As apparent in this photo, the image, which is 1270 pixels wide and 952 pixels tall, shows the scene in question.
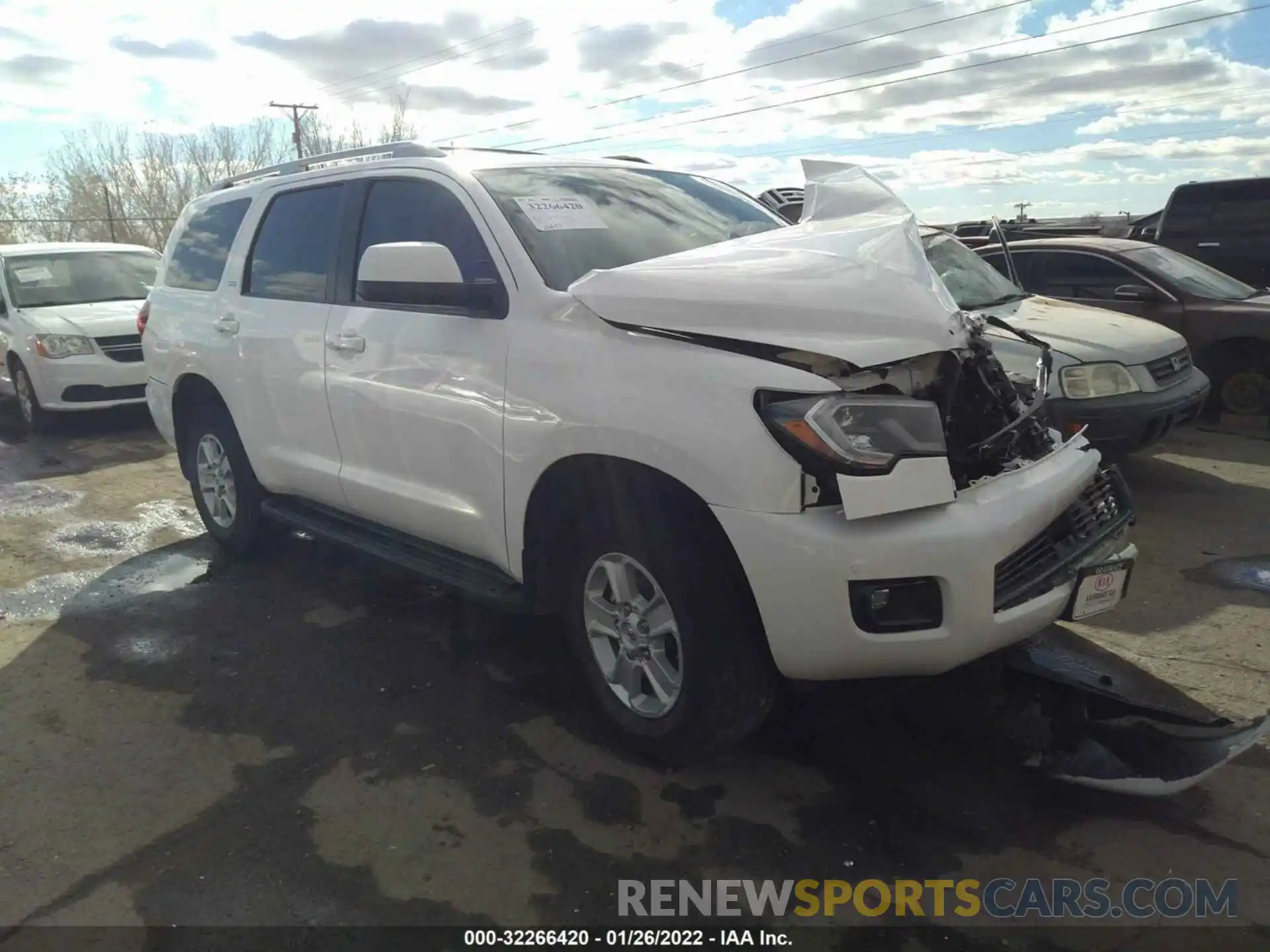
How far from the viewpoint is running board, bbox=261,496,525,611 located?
3.63 m

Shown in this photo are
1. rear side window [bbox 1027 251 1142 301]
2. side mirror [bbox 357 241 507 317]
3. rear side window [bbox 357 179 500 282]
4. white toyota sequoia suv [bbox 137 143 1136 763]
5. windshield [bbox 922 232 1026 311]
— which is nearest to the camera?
white toyota sequoia suv [bbox 137 143 1136 763]

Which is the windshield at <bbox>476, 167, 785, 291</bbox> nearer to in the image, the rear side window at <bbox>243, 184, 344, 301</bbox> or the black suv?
the rear side window at <bbox>243, 184, 344, 301</bbox>

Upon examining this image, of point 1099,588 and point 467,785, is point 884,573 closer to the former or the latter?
point 1099,588

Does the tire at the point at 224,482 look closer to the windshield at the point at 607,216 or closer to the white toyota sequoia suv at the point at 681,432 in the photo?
the white toyota sequoia suv at the point at 681,432

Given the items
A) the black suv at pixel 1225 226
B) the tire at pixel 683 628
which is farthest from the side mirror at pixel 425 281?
the black suv at pixel 1225 226

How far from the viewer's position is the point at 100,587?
17.5 ft

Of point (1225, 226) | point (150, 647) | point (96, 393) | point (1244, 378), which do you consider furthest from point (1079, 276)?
point (96, 393)

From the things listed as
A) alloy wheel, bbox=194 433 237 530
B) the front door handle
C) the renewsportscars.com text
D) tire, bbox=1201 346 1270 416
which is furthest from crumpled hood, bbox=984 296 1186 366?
alloy wheel, bbox=194 433 237 530

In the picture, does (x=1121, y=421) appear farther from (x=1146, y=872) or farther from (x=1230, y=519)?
(x=1146, y=872)

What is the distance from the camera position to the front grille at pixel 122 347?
30.3ft

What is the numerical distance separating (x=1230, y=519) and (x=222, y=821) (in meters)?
5.63

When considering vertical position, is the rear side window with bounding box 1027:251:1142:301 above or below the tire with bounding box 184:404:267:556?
above

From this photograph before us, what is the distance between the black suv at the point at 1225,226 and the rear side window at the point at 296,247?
363 inches

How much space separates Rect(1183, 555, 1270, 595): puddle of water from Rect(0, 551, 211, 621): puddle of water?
5205mm
